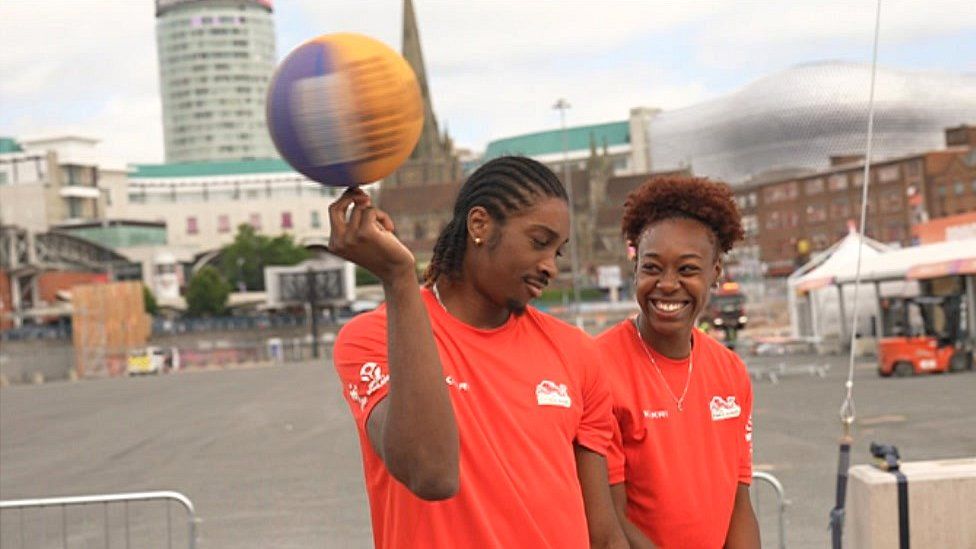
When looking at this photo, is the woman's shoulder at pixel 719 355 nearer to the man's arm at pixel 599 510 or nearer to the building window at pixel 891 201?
the man's arm at pixel 599 510

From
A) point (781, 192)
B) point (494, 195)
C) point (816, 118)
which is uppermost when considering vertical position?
point (816, 118)

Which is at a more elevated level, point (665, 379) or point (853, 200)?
point (853, 200)

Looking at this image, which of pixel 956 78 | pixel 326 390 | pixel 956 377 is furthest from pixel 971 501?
pixel 956 78

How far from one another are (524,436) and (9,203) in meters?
117

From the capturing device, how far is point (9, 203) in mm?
113000

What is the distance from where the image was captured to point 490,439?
2508 mm

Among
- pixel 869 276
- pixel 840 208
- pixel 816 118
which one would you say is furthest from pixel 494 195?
pixel 816 118

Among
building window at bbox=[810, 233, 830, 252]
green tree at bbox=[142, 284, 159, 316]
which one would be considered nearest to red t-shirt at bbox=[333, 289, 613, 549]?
green tree at bbox=[142, 284, 159, 316]

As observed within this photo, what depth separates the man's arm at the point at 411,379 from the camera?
222 cm

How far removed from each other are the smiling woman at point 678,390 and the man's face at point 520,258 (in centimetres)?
59

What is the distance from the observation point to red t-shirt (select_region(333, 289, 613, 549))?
2.46 meters

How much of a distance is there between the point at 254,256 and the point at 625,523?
363ft

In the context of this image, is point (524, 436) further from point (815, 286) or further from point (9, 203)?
point (9, 203)

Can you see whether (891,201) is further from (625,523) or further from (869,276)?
(625,523)
